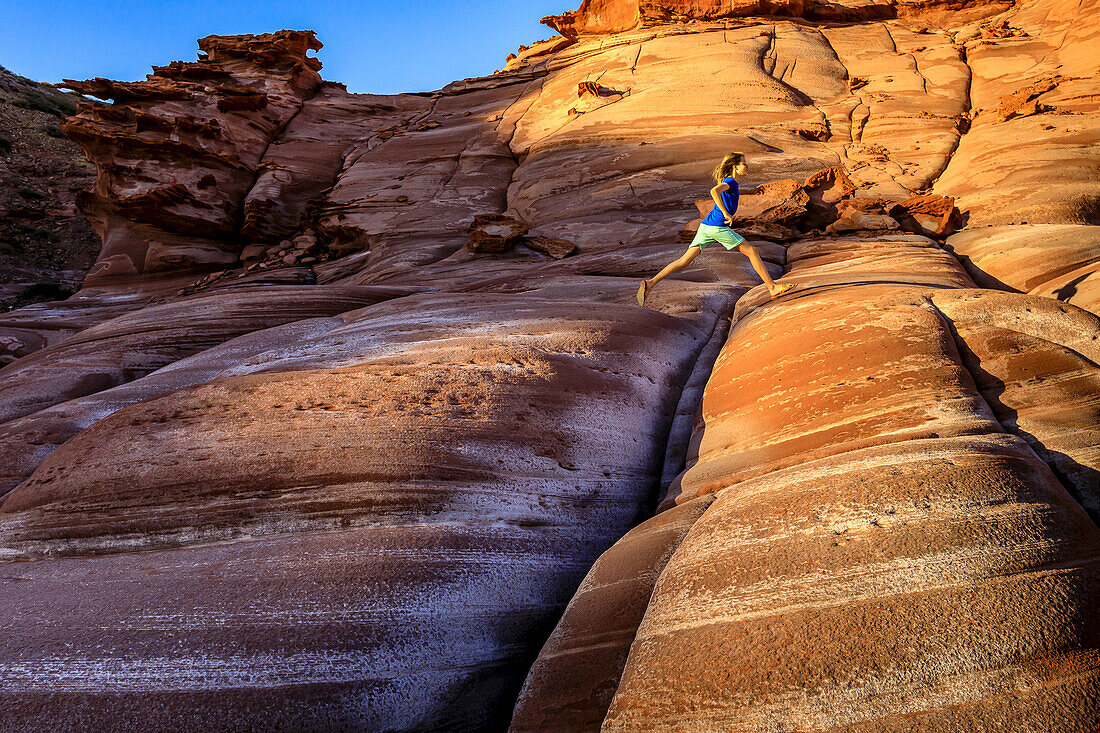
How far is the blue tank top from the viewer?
5762mm

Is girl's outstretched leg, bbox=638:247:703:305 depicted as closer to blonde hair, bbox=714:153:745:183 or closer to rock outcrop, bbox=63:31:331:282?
blonde hair, bbox=714:153:745:183

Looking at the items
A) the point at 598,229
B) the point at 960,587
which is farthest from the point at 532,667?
the point at 598,229

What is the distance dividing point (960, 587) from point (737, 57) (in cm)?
1695

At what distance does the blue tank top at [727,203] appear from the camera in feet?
18.9

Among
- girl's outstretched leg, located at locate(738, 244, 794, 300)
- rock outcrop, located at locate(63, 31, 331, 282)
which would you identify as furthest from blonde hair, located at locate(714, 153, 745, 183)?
rock outcrop, located at locate(63, 31, 331, 282)

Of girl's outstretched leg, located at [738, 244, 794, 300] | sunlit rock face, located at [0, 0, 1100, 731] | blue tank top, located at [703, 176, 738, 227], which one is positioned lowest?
sunlit rock face, located at [0, 0, 1100, 731]

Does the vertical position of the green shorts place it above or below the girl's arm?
below

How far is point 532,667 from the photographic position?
2.85 meters

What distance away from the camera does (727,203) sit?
585 centimetres

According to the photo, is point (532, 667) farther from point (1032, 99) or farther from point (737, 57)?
point (737, 57)

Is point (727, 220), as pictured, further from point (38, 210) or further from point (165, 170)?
point (38, 210)

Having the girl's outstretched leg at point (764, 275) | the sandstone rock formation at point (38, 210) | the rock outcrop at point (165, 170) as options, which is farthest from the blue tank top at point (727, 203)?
the sandstone rock formation at point (38, 210)

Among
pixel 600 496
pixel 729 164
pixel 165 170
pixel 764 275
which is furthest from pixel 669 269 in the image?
pixel 165 170

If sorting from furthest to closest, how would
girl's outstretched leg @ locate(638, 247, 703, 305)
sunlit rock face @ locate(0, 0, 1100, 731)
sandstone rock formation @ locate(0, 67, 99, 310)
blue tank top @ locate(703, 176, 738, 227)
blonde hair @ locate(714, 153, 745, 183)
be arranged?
sandstone rock formation @ locate(0, 67, 99, 310) < girl's outstretched leg @ locate(638, 247, 703, 305) < blue tank top @ locate(703, 176, 738, 227) < blonde hair @ locate(714, 153, 745, 183) < sunlit rock face @ locate(0, 0, 1100, 731)
